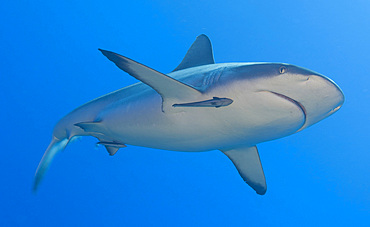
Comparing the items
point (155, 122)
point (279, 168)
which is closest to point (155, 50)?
point (279, 168)

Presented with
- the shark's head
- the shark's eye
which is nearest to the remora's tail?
the shark's head

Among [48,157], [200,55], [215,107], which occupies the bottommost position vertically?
[48,157]

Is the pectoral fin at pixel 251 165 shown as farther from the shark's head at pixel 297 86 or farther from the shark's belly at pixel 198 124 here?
the shark's head at pixel 297 86

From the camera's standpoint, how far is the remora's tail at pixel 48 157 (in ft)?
11.5

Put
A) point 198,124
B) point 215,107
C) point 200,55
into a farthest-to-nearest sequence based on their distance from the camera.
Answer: point 200,55 → point 198,124 → point 215,107

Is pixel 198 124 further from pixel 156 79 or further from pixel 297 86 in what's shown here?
pixel 297 86

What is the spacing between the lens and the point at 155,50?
16891 millimetres

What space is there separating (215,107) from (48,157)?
262cm

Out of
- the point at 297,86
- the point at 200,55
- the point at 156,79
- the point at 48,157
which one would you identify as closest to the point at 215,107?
the point at 156,79

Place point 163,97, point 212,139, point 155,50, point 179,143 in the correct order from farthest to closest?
point 155,50 → point 179,143 → point 212,139 → point 163,97

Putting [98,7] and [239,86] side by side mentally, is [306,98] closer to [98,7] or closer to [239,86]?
[239,86]

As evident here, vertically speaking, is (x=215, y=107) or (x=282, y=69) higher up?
(x=282, y=69)

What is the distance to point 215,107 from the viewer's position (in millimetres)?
2037

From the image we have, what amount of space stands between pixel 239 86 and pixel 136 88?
4.53 feet
